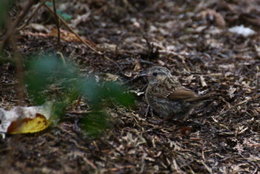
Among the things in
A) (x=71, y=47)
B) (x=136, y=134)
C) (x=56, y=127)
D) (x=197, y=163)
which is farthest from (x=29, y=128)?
(x=71, y=47)

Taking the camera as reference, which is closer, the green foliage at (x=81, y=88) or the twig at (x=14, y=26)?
the green foliage at (x=81, y=88)

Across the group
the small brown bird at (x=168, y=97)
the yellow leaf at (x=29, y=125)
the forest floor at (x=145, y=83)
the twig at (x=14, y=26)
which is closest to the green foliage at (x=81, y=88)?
the twig at (x=14, y=26)

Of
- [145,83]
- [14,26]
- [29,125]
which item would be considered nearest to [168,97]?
[145,83]

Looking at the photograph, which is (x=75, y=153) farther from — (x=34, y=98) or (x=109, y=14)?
(x=109, y=14)

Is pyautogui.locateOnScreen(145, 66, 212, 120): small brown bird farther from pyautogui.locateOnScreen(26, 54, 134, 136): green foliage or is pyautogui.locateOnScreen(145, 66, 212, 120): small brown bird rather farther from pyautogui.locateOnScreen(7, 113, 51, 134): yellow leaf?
pyautogui.locateOnScreen(26, 54, 134, 136): green foliage

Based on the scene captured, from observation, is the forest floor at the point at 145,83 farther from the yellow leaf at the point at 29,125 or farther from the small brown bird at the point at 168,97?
the small brown bird at the point at 168,97

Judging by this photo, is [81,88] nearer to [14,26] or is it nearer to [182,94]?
[14,26]
